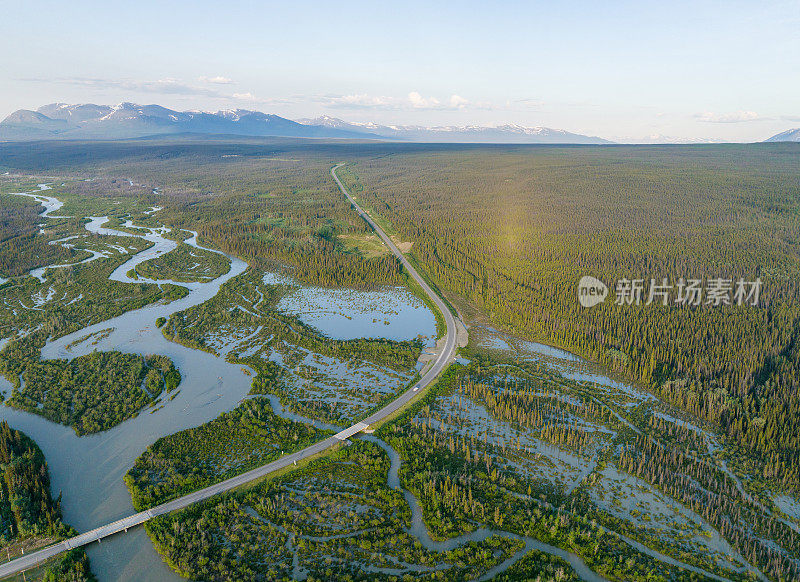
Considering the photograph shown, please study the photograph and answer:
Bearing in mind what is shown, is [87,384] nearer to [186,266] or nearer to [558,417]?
[186,266]

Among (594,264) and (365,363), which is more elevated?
(594,264)

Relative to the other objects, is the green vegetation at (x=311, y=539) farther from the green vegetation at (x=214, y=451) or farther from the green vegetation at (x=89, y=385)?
the green vegetation at (x=89, y=385)

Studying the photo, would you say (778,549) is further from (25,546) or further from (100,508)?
(25,546)

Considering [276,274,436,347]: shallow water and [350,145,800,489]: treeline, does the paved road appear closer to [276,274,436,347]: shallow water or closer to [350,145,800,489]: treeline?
[276,274,436,347]: shallow water

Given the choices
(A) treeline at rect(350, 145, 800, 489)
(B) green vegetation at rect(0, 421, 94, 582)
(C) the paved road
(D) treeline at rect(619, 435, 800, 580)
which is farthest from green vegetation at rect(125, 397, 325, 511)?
(A) treeline at rect(350, 145, 800, 489)

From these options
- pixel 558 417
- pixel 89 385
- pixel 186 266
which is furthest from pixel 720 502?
pixel 186 266

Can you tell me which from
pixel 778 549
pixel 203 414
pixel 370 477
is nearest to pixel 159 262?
pixel 203 414
